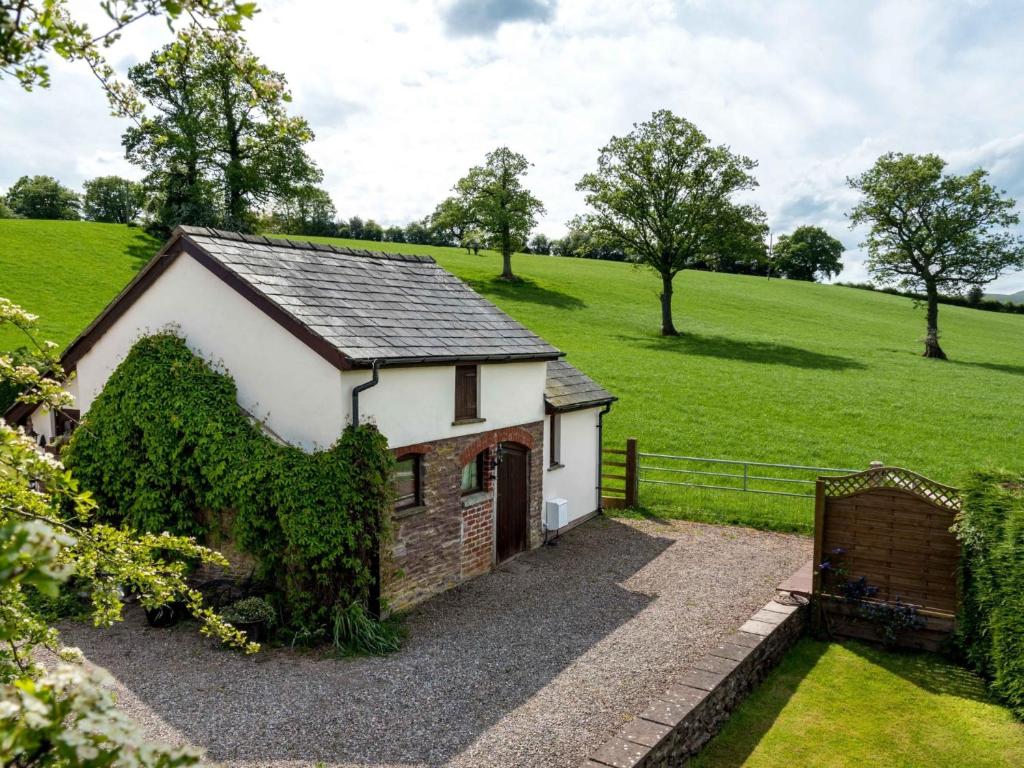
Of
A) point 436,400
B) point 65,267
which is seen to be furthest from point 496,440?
point 65,267

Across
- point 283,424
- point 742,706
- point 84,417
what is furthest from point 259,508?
point 742,706

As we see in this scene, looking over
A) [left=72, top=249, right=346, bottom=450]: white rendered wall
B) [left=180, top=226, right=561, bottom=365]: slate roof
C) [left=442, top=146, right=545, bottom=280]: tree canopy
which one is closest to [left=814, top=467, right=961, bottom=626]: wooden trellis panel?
[left=180, top=226, right=561, bottom=365]: slate roof

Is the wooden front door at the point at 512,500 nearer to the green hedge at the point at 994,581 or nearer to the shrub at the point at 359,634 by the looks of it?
the shrub at the point at 359,634

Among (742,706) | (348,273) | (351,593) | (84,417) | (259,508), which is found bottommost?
(742,706)

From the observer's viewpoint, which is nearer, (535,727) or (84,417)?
(535,727)

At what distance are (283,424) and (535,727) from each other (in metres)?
6.13

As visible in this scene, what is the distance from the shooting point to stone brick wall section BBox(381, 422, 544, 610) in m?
12.2

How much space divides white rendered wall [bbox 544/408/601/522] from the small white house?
1.63 ft

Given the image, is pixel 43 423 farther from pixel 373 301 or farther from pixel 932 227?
pixel 932 227

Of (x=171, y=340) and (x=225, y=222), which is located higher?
(x=225, y=222)

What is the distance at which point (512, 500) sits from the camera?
15.2 metres

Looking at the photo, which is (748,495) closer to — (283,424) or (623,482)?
(623,482)

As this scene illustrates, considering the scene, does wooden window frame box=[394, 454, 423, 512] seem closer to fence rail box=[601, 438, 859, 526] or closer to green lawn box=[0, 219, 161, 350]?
fence rail box=[601, 438, 859, 526]

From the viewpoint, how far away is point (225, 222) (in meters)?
39.6
